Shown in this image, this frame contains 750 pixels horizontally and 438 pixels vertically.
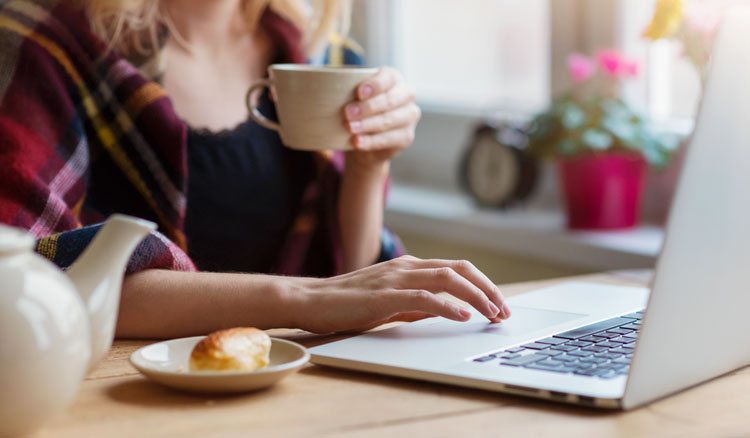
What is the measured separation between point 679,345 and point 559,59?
1.60 m

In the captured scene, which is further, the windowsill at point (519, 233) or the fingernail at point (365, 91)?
the windowsill at point (519, 233)

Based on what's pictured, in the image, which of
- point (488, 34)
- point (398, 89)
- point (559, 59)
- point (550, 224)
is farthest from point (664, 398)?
point (488, 34)

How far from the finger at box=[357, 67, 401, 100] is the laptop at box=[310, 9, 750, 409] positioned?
31 centimetres

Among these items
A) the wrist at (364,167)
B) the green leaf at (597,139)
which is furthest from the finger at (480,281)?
the green leaf at (597,139)

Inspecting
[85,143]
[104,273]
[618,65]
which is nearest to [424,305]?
[104,273]

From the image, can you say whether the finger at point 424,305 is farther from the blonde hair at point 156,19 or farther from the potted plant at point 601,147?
the potted plant at point 601,147

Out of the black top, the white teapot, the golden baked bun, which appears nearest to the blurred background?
the black top

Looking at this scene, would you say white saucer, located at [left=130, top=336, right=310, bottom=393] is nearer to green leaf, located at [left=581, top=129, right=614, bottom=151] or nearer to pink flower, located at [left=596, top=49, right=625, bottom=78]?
green leaf, located at [left=581, top=129, right=614, bottom=151]

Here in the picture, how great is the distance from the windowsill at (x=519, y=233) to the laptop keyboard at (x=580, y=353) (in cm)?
87

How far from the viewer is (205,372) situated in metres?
0.65

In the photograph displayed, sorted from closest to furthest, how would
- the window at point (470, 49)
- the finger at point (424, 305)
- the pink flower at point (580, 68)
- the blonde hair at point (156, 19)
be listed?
the finger at point (424, 305) → the blonde hair at point (156, 19) → the pink flower at point (580, 68) → the window at point (470, 49)

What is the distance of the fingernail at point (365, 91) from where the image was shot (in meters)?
1.02

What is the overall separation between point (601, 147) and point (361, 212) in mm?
630

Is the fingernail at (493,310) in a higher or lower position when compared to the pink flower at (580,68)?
lower
